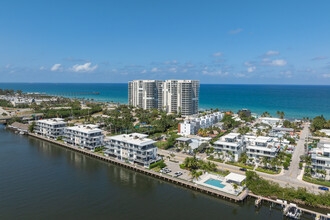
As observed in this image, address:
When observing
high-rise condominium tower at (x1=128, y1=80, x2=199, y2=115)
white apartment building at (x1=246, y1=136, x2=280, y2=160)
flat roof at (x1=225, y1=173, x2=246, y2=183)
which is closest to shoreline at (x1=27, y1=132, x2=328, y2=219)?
flat roof at (x1=225, y1=173, x2=246, y2=183)

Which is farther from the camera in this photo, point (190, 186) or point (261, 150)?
point (261, 150)

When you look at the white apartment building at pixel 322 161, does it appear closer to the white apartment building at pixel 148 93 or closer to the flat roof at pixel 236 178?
the flat roof at pixel 236 178

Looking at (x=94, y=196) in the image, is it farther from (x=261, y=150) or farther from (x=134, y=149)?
(x=261, y=150)

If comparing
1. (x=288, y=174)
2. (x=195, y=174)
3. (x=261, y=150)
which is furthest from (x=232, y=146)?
(x=195, y=174)

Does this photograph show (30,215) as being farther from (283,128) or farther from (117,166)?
(283,128)

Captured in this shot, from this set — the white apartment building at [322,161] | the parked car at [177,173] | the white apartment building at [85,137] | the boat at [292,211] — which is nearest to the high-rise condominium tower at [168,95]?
the white apartment building at [85,137]

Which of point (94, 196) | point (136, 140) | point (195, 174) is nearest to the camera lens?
point (94, 196)
